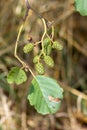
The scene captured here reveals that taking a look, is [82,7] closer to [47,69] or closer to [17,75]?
[17,75]

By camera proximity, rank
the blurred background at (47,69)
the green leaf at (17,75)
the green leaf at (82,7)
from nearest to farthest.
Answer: the green leaf at (82,7), the green leaf at (17,75), the blurred background at (47,69)

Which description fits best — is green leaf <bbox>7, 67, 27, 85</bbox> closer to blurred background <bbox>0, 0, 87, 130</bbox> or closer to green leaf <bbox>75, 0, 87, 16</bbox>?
green leaf <bbox>75, 0, 87, 16</bbox>

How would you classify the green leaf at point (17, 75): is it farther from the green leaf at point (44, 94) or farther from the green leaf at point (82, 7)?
the green leaf at point (82, 7)

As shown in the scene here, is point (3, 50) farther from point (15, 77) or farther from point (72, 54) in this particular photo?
point (15, 77)

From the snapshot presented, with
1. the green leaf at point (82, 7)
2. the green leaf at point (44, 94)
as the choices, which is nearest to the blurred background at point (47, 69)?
the green leaf at point (44, 94)

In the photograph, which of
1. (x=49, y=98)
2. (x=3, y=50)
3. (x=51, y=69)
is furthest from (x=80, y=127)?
(x=49, y=98)

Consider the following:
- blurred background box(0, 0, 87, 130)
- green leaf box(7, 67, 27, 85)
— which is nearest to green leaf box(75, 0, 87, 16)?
green leaf box(7, 67, 27, 85)

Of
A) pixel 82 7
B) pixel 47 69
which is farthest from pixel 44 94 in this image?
pixel 47 69
